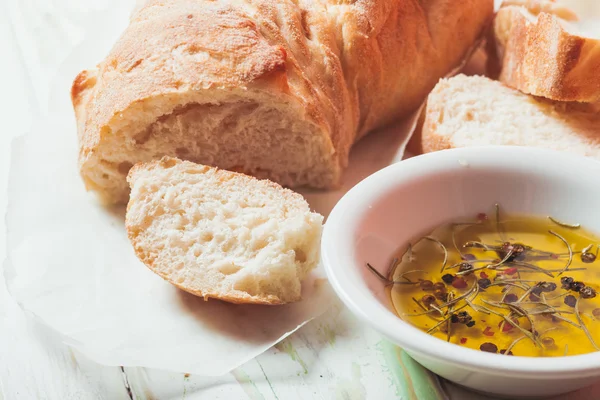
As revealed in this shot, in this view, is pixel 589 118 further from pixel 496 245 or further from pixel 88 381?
pixel 88 381

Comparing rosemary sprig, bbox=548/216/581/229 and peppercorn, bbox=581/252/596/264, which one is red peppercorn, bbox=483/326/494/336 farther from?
rosemary sprig, bbox=548/216/581/229

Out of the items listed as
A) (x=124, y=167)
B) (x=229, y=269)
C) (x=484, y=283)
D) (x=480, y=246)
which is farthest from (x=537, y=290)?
(x=124, y=167)

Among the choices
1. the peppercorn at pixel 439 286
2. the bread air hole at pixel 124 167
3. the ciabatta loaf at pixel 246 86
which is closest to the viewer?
the peppercorn at pixel 439 286

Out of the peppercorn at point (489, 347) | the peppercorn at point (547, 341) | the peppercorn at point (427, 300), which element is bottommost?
the peppercorn at point (547, 341)

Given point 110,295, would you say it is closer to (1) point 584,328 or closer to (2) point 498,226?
(2) point 498,226

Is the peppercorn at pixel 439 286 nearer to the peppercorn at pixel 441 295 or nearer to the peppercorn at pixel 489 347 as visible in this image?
the peppercorn at pixel 441 295

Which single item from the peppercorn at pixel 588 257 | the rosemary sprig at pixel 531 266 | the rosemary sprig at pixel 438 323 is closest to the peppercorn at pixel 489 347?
the rosemary sprig at pixel 438 323

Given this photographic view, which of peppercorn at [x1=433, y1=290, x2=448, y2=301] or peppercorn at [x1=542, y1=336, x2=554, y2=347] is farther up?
peppercorn at [x1=433, y1=290, x2=448, y2=301]

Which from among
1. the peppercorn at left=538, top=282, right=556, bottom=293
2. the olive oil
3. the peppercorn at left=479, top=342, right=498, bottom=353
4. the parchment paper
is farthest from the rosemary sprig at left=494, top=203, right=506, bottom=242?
the parchment paper
